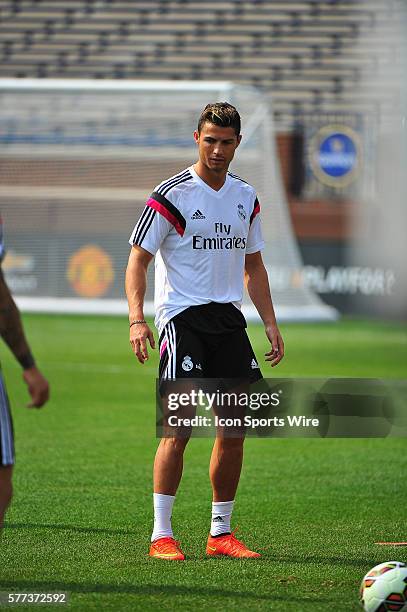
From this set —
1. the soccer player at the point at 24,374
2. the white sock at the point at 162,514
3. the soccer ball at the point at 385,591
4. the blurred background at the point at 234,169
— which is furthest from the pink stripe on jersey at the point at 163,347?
the blurred background at the point at 234,169

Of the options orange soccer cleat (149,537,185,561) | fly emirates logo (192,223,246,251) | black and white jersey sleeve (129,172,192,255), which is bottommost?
orange soccer cleat (149,537,185,561)

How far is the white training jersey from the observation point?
517 centimetres

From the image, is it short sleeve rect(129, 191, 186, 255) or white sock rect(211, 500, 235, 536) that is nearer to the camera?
short sleeve rect(129, 191, 186, 255)

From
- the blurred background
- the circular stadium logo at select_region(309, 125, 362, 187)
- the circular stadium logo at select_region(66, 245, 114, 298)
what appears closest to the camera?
the blurred background

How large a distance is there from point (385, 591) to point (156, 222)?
185 centimetres

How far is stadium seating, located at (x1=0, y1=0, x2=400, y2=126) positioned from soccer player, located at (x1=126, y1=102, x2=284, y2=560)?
2372 centimetres

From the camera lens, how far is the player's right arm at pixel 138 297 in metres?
5.02

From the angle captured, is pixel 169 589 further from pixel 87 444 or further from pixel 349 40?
pixel 349 40

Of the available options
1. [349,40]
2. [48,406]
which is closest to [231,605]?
[48,406]

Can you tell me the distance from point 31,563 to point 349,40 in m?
25.8

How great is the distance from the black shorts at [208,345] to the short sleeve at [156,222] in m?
0.34

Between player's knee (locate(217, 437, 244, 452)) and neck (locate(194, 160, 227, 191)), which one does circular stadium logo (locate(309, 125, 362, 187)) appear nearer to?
neck (locate(194, 160, 227, 191))

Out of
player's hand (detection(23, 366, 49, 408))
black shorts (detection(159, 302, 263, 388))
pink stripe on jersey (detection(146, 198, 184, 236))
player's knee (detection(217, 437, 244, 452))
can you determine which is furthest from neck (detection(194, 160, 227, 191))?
player's hand (detection(23, 366, 49, 408))

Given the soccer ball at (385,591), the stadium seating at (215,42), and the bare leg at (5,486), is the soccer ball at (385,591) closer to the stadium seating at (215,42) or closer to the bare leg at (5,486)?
the bare leg at (5,486)
